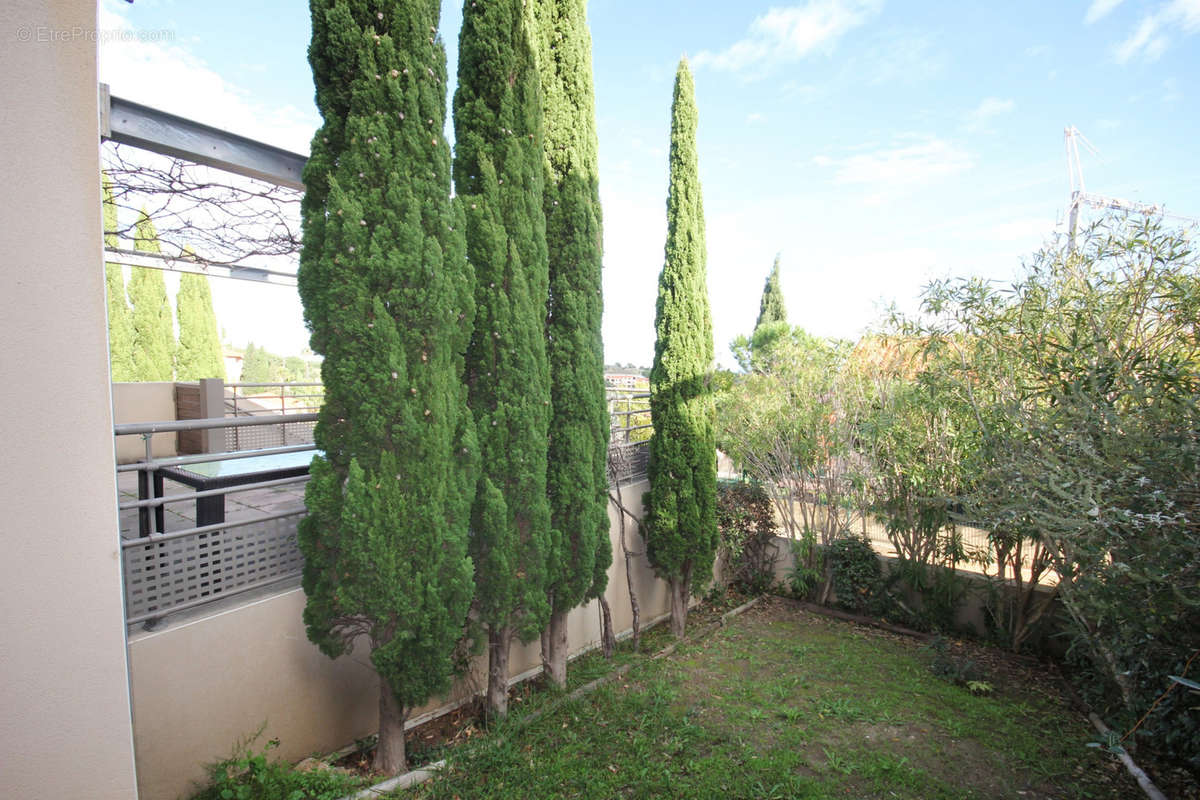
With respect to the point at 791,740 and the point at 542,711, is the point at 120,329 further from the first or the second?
the point at 791,740

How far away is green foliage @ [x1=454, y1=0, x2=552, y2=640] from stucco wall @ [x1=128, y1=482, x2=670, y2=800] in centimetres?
99

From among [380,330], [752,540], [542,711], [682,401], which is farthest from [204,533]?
[752,540]

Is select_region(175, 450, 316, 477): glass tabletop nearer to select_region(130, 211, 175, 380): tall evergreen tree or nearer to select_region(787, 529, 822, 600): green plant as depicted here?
select_region(787, 529, 822, 600): green plant

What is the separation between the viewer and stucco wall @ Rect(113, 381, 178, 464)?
6.91 meters

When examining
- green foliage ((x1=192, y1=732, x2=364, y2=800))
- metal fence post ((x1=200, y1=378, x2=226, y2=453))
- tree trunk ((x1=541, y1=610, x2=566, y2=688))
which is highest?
metal fence post ((x1=200, y1=378, x2=226, y2=453))

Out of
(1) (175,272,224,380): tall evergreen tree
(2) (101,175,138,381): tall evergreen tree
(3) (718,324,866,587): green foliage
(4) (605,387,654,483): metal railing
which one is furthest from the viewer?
(1) (175,272,224,380): tall evergreen tree

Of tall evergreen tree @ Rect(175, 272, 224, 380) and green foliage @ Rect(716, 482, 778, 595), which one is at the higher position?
tall evergreen tree @ Rect(175, 272, 224, 380)

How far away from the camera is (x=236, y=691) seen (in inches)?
111

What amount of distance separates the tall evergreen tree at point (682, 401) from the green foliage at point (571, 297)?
5.38ft

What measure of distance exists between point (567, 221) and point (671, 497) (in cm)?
317

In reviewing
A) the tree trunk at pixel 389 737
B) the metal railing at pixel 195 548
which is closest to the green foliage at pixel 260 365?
the metal railing at pixel 195 548

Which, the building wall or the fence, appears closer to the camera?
the building wall

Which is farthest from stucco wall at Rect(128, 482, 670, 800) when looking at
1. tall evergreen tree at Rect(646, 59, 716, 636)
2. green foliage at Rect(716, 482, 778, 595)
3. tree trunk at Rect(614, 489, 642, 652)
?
green foliage at Rect(716, 482, 778, 595)

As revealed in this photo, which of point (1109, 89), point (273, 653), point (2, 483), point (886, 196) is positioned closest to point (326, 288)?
point (2, 483)
